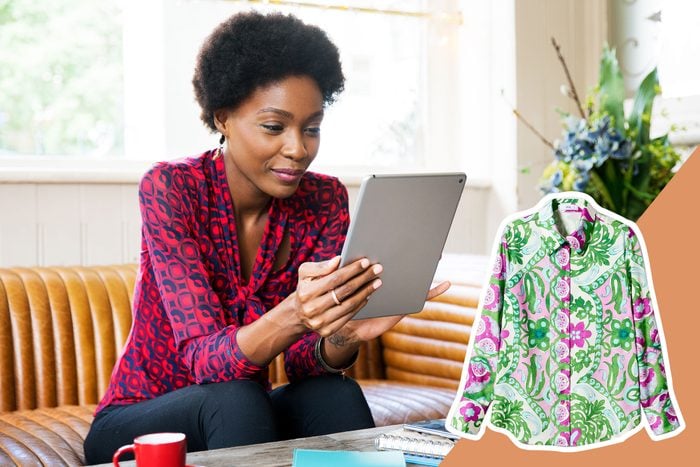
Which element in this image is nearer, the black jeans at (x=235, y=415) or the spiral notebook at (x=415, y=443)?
the spiral notebook at (x=415, y=443)

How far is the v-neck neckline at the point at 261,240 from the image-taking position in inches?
60.9

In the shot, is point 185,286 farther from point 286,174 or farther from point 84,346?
point 84,346

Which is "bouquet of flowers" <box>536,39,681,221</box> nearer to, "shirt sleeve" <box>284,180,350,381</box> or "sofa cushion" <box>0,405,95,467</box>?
"shirt sleeve" <box>284,180,350,381</box>

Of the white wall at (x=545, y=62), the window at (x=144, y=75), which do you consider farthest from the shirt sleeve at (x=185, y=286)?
the white wall at (x=545, y=62)

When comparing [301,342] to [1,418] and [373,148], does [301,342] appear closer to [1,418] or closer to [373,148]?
[1,418]

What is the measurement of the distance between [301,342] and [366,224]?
1.42 feet

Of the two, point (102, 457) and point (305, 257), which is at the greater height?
point (305, 257)

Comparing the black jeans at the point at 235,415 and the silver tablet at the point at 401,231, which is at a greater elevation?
the silver tablet at the point at 401,231

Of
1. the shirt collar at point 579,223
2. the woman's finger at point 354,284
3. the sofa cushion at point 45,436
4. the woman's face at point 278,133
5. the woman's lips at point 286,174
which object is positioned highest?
the woman's face at point 278,133

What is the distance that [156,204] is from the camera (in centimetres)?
145

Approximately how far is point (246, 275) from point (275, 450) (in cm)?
49

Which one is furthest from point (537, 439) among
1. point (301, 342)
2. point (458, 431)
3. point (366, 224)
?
→ point (301, 342)

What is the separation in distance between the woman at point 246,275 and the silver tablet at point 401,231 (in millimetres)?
35

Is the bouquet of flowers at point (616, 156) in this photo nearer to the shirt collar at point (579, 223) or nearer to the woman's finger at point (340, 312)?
the woman's finger at point (340, 312)
